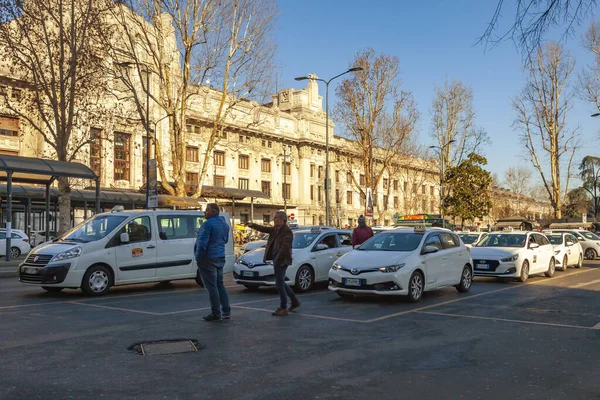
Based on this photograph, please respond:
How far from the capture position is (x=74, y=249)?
37.7ft

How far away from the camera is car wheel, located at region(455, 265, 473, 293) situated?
13.2 metres

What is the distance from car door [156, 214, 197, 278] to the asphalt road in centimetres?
165

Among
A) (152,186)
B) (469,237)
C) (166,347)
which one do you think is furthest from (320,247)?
(152,186)

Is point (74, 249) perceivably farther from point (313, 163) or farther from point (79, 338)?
point (313, 163)

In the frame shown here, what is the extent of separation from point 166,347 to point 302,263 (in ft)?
21.6

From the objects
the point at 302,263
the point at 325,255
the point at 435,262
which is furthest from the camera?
the point at 325,255

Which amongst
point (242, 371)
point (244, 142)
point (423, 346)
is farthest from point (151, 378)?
point (244, 142)

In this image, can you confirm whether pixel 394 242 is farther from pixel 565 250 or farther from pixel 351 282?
pixel 565 250

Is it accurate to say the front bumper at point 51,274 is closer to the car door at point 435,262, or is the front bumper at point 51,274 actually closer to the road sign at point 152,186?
the car door at point 435,262

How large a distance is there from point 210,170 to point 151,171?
107 ft

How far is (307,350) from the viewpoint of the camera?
22.1ft

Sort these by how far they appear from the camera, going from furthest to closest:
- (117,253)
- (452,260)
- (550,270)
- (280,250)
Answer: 1. (550,270)
2. (452,260)
3. (117,253)
4. (280,250)

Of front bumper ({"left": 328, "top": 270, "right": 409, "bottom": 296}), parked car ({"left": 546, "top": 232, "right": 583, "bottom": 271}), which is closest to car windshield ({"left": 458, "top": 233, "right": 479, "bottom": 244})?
parked car ({"left": 546, "top": 232, "right": 583, "bottom": 271})

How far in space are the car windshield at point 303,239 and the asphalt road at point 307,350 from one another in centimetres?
237
